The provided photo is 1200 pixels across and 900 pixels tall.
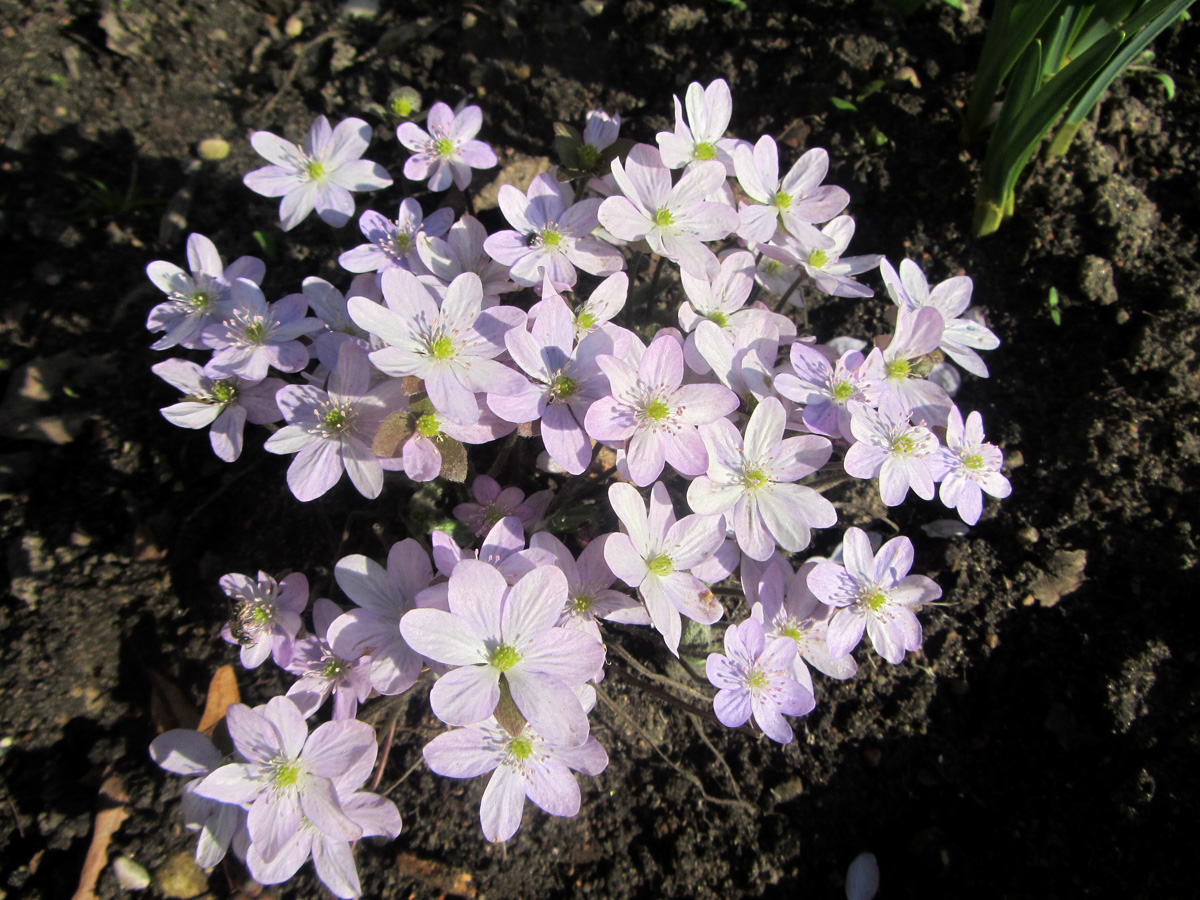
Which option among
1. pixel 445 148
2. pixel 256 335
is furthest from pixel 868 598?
pixel 445 148

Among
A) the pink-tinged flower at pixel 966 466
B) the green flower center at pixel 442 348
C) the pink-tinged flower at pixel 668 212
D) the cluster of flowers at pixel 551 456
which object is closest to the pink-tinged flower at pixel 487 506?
the cluster of flowers at pixel 551 456

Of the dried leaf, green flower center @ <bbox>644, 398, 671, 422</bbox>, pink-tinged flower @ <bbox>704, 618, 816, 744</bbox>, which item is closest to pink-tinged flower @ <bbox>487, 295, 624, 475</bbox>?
green flower center @ <bbox>644, 398, 671, 422</bbox>

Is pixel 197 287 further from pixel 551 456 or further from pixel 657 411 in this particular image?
pixel 657 411

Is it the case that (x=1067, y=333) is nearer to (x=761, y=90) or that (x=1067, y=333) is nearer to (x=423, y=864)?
(x=761, y=90)

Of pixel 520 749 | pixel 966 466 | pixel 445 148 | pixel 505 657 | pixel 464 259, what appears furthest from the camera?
pixel 445 148

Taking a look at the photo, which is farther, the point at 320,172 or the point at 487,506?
the point at 320,172

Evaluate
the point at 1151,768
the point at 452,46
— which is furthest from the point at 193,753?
the point at 452,46
